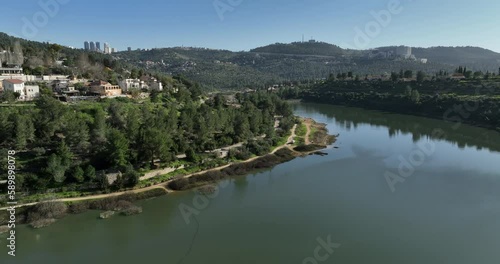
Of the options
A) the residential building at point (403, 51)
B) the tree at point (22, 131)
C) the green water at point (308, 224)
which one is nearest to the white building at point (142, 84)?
the tree at point (22, 131)

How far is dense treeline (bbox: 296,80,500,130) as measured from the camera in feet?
128

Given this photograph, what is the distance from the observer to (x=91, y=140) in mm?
19891

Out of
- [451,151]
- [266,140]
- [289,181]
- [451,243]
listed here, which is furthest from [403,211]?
[451,151]

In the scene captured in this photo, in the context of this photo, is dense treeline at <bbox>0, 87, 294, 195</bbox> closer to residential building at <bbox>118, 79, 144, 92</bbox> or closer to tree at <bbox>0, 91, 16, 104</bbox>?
tree at <bbox>0, 91, 16, 104</bbox>

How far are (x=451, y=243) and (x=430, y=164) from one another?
1183 centimetres

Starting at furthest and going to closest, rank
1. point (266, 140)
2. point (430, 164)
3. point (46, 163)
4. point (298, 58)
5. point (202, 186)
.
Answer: point (298, 58), point (266, 140), point (430, 164), point (202, 186), point (46, 163)

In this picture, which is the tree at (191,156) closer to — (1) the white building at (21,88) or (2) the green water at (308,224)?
(2) the green water at (308,224)

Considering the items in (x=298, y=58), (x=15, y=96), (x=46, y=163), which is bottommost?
(x=46, y=163)

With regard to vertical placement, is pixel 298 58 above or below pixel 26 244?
above

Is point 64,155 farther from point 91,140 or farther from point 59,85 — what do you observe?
point 59,85

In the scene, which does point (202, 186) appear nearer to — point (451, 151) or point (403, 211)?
point (403, 211)

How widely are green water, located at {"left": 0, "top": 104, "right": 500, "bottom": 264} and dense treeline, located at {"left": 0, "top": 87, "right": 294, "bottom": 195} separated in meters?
2.73

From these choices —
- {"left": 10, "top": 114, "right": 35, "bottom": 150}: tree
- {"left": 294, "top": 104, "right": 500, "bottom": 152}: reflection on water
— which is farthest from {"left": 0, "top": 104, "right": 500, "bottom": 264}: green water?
{"left": 294, "top": 104, "right": 500, "bottom": 152}: reflection on water

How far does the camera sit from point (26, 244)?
43.8 ft
